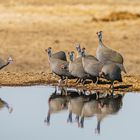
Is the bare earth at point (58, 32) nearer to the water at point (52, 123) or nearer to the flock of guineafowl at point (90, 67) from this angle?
the flock of guineafowl at point (90, 67)

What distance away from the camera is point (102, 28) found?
30.9m

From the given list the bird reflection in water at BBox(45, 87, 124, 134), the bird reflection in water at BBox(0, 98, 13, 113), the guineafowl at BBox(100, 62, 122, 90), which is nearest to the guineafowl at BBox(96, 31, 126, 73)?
the guineafowl at BBox(100, 62, 122, 90)

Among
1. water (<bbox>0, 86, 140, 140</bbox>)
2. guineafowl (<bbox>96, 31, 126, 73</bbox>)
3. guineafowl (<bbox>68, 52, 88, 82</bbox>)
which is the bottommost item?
water (<bbox>0, 86, 140, 140</bbox>)

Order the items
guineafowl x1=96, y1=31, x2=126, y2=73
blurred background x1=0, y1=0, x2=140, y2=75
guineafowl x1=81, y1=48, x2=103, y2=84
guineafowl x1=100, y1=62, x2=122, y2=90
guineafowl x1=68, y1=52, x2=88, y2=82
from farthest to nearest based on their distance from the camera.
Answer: blurred background x1=0, y1=0, x2=140, y2=75
guineafowl x1=96, y1=31, x2=126, y2=73
guineafowl x1=68, y1=52, x2=88, y2=82
guineafowl x1=81, y1=48, x2=103, y2=84
guineafowl x1=100, y1=62, x2=122, y2=90

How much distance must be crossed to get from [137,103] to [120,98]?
0.65 m

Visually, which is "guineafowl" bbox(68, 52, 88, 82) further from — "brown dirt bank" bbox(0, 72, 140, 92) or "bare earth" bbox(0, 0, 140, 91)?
"bare earth" bbox(0, 0, 140, 91)

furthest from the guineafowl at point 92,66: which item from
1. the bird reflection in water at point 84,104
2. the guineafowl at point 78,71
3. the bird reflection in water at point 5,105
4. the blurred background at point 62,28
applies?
the blurred background at point 62,28

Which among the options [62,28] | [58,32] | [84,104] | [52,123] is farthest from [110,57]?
[62,28]

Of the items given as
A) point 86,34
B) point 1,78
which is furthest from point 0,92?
point 86,34

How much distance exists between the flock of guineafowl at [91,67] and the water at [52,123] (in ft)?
2.33

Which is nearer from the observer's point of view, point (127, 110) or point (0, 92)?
point (127, 110)

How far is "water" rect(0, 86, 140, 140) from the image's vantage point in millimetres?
12242

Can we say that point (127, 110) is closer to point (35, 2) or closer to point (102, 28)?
point (102, 28)

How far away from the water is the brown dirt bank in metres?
1.18
